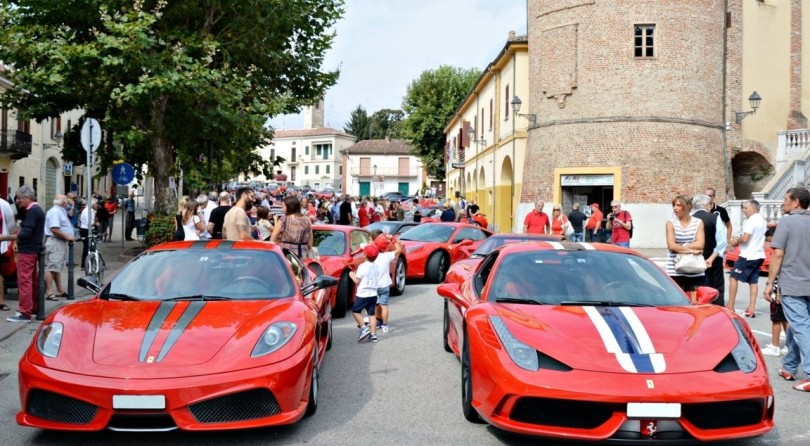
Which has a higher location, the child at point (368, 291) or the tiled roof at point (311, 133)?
the tiled roof at point (311, 133)

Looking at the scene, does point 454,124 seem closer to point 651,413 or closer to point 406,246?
point 406,246

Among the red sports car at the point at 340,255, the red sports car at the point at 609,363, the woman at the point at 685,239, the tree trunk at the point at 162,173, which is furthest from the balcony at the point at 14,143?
the red sports car at the point at 609,363

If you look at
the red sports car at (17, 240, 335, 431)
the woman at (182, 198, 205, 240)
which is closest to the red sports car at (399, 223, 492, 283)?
the woman at (182, 198, 205, 240)

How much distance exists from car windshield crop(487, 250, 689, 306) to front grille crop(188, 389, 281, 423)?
74.8 inches

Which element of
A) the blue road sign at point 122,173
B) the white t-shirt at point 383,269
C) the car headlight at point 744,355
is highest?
the blue road sign at point 122,173

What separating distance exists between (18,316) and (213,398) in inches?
250

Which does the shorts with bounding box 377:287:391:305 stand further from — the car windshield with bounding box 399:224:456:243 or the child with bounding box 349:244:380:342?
the car windshield with bounding box 399:224:456:243

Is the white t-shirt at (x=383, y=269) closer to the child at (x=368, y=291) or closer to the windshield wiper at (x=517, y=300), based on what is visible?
the child at (x=368, y=291)

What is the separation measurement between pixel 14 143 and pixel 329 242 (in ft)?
99.4

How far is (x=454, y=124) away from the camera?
58938mm

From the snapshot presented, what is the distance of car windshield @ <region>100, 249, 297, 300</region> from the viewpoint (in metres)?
5.82

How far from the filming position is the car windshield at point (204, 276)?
5.82 meters

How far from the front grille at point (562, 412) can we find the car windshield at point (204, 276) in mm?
2284

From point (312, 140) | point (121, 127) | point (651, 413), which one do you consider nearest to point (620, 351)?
point (651, 413)
